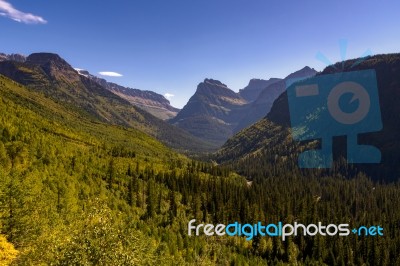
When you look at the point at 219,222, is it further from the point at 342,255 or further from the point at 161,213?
the point at 342,255

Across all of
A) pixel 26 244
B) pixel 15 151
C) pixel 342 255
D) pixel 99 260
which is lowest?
pixel 342 255

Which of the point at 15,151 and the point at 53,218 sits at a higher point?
the point at 15,151

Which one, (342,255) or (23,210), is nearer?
(23,210)

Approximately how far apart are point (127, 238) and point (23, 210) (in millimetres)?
39530

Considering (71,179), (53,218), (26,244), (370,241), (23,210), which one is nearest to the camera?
(26,244)

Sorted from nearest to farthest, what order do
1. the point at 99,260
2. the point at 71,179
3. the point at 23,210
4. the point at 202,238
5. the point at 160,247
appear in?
the point at 99,260, the point at 23,210, the point at 160,247, the point at 202,238, the point at 71,179

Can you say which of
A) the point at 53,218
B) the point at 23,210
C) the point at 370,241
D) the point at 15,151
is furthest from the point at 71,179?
the point at 370,241

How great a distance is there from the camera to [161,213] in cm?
17375
